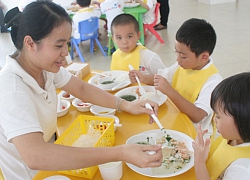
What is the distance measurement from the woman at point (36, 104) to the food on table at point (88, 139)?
189 mm

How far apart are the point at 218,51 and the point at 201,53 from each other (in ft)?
10.7

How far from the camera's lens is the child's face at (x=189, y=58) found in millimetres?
1721

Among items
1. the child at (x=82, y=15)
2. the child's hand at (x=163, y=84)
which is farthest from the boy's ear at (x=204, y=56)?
the child at (x=82, y=15)

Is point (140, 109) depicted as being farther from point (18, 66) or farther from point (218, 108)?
point (18, 66)

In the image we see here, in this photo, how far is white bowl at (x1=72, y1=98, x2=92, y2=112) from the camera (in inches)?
65.6

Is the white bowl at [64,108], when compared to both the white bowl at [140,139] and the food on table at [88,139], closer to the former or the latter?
the food on table at [88,139]

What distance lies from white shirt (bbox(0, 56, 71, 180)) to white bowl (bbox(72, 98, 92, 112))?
0.20 meters

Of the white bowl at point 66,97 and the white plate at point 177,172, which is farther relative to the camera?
the white bowl at point 66,97

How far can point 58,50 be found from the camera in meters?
1.20

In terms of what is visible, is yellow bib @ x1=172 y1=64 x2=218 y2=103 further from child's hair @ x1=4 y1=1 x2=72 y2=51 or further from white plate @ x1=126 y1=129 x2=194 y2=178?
child's hair @ x1=4 y1=1 x2=72 y2=51

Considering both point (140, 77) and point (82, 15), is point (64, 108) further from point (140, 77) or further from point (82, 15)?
point (82, 15)

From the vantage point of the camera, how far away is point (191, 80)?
180 cm

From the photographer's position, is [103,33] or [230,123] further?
[103,33]

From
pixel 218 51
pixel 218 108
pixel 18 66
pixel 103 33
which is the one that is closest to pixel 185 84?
pixel 218 108
